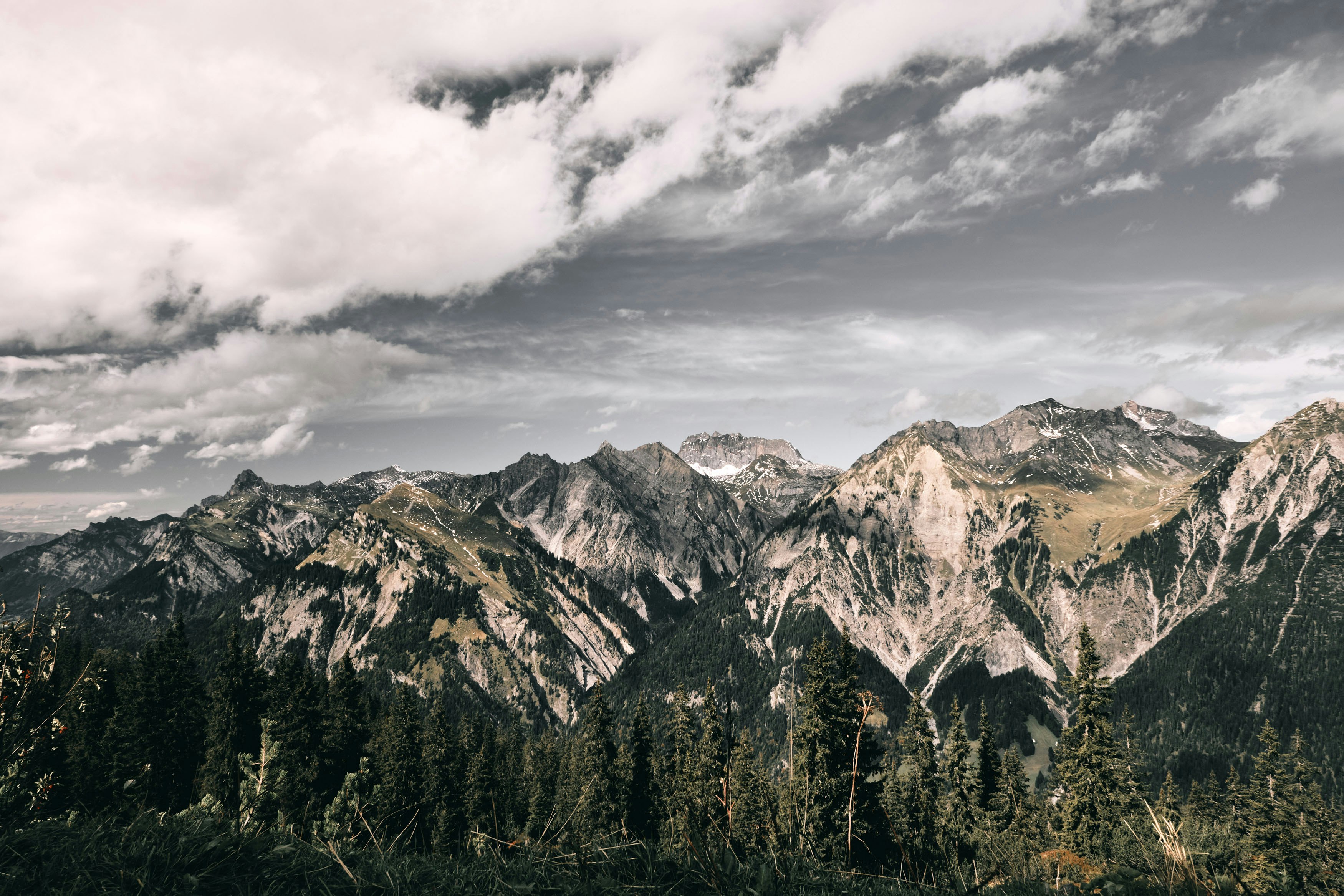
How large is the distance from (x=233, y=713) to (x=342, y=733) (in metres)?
6.74

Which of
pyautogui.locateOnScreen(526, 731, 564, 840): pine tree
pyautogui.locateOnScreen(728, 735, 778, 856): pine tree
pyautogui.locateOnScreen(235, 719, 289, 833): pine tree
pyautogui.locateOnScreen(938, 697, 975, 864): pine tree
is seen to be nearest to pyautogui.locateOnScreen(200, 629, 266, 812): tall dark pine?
pyautogui.locateOnScreen(526, 731, 564, 840): pine tree

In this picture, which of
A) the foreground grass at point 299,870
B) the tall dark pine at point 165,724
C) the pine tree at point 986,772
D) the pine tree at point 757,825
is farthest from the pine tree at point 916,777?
the tall dark pine at point 165,724

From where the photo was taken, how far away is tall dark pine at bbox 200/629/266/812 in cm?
3309

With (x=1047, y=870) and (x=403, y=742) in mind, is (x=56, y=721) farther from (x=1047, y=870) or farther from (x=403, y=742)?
(x=403, y=742)

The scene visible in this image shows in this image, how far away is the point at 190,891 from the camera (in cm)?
385

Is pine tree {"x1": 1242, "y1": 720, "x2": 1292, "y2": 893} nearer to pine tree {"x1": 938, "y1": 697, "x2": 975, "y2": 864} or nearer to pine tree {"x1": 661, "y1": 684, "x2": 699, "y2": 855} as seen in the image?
pine tree {"x1": 938, "y1": 697, "x2": 975, "y2": 864}

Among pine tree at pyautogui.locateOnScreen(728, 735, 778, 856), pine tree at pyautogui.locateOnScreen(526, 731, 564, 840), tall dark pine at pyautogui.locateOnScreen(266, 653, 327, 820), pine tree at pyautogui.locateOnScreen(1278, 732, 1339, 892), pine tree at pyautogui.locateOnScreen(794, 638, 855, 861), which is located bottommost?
pine tree at pyautogui.locateOnScreen(526, 731, 564, 840)

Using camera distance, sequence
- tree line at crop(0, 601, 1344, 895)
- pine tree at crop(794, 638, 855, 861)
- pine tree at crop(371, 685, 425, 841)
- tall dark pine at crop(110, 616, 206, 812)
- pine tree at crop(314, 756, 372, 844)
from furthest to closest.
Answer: pine tree at crop(371, 685, 425, 841) → tall dark pine at crop(110, 616, 206, 812) → pine tree at crop(794, 638, 855, 861) → pine tree at crop(314, 756, 372, 844) → tree line at crop(0, 601, 1344, 895)

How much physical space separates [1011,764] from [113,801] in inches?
2392

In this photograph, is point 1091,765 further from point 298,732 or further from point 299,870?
point 298,732

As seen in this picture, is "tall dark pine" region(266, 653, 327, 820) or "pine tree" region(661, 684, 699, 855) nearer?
"tall dark pine" region(266, 653, 327, 820)

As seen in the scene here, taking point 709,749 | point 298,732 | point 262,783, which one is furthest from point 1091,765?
point 298,732

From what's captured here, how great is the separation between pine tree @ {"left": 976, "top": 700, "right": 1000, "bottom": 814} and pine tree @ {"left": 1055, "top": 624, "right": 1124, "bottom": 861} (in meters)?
12.4

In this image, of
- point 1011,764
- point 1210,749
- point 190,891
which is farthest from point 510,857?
point 1210,749
